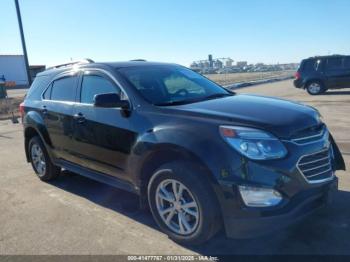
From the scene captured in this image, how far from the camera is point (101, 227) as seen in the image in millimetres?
4320

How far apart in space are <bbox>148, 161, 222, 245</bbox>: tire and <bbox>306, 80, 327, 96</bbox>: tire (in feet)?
53.1

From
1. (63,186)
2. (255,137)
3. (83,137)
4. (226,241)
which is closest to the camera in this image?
(255,137)

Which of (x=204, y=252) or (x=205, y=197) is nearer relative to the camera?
(x=205, y=197)

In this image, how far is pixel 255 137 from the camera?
130 inches

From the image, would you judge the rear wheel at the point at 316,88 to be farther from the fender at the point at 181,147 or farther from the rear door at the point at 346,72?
the fender at the point at 181,147

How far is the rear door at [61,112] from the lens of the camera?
5.16 metres

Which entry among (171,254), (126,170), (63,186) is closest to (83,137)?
(126,170)

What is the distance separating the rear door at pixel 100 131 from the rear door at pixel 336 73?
51.4ft

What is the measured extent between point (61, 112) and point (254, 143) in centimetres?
301

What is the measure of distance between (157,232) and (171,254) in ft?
1.76

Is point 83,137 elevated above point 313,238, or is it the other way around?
point 83,137

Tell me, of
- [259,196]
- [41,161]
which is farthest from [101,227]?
[41,161]

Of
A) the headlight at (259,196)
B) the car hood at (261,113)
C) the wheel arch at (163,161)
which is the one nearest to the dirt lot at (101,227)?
the wheel arch at (163,161)

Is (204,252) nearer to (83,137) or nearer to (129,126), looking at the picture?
(129,126)
